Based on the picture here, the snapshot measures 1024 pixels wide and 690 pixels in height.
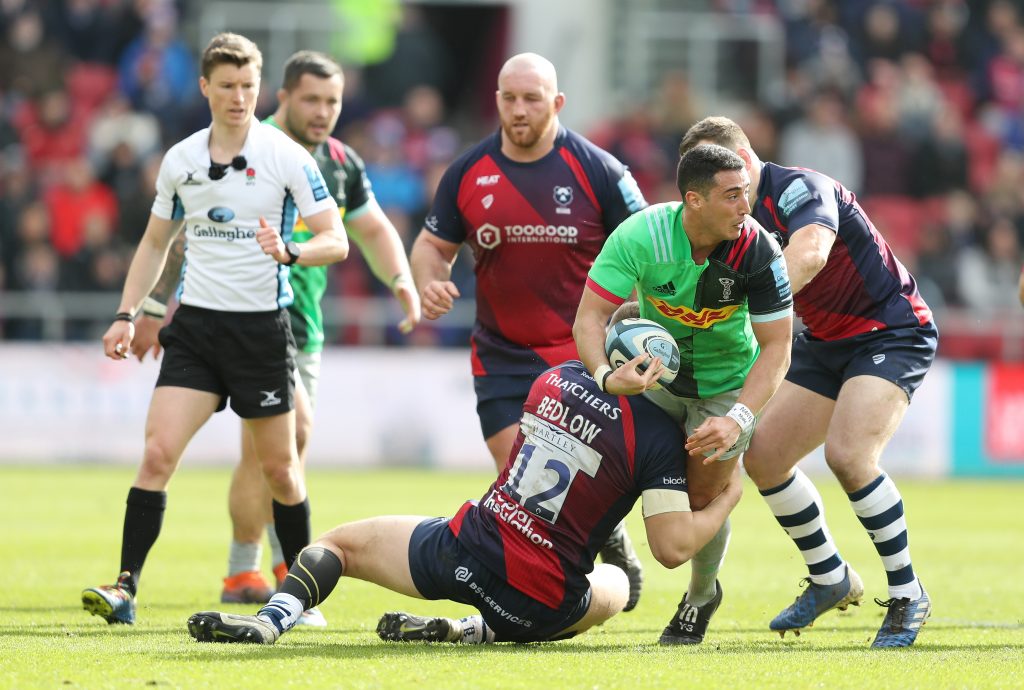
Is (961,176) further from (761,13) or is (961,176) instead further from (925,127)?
(761,13)

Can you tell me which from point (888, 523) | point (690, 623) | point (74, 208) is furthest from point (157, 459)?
point (74, 208)

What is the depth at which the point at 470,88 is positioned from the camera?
2612 cm

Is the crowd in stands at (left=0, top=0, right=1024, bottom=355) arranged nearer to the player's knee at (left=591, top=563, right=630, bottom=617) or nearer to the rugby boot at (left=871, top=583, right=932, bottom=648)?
the rugby boot at (left=871, top=583, right=932, bottom=648)

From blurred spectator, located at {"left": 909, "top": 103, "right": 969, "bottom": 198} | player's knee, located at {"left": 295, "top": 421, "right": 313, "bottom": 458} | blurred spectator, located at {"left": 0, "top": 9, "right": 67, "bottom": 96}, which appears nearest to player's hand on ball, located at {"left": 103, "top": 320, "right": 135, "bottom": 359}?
player's knee, located at {"left": 295, "top": 421, "right": 313, "bottom": 458}

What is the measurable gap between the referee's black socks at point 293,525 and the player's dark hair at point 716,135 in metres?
2.65

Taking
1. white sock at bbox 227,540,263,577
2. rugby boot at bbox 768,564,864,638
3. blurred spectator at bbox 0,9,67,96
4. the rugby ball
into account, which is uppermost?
blurred spectator at bbox 0,9,67,96

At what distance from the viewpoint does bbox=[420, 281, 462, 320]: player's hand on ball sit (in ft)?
25.0

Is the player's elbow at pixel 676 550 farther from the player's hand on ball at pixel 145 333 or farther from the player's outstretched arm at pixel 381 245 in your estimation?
the player's hand on ball at pixel 145 333

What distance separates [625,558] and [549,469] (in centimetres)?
205

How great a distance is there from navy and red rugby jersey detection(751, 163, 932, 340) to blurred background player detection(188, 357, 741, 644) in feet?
4.59

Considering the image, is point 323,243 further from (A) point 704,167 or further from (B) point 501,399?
(A) point 704,167

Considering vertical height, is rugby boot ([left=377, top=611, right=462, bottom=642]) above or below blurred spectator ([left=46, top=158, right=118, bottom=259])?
below

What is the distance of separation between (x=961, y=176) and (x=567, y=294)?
1506cm

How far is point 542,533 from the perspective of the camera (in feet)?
20.8
